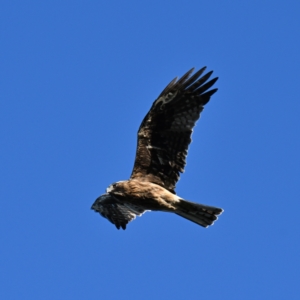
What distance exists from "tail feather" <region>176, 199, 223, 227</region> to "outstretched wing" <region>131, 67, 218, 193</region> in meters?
0.46

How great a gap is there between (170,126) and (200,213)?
1.58 m

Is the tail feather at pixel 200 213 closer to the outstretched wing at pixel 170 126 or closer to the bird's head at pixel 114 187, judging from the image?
the outstretched wing at pixel 170 126

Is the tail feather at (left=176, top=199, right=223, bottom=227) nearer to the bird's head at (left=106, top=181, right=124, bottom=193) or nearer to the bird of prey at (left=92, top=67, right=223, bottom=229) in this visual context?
the bird of prey at (left=92, top=67, right=223, bottom=229)

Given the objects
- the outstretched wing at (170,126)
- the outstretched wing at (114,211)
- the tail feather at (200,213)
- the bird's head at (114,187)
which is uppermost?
the outstretched wing at (170,126)

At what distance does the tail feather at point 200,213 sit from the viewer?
11969 millimetres

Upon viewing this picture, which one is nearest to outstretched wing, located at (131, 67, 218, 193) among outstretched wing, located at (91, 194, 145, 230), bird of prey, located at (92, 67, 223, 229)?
bird of prey, located at (92, 67, 223, 229)

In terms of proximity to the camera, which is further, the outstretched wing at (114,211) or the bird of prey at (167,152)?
the outstretched wing at (114,211)

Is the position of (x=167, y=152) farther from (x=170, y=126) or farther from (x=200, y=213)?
(x=200, y=213)

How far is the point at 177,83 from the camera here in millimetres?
12266

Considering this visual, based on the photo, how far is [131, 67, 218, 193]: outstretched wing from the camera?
12.2m

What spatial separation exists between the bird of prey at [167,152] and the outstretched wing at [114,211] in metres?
1.31

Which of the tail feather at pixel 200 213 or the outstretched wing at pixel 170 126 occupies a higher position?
the outstretched wing at pixel 170 126

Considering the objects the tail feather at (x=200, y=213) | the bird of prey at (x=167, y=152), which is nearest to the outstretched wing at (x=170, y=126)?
the bird of prey at (x=167, y=152)

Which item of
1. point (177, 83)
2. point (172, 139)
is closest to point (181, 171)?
point (172, 139)
